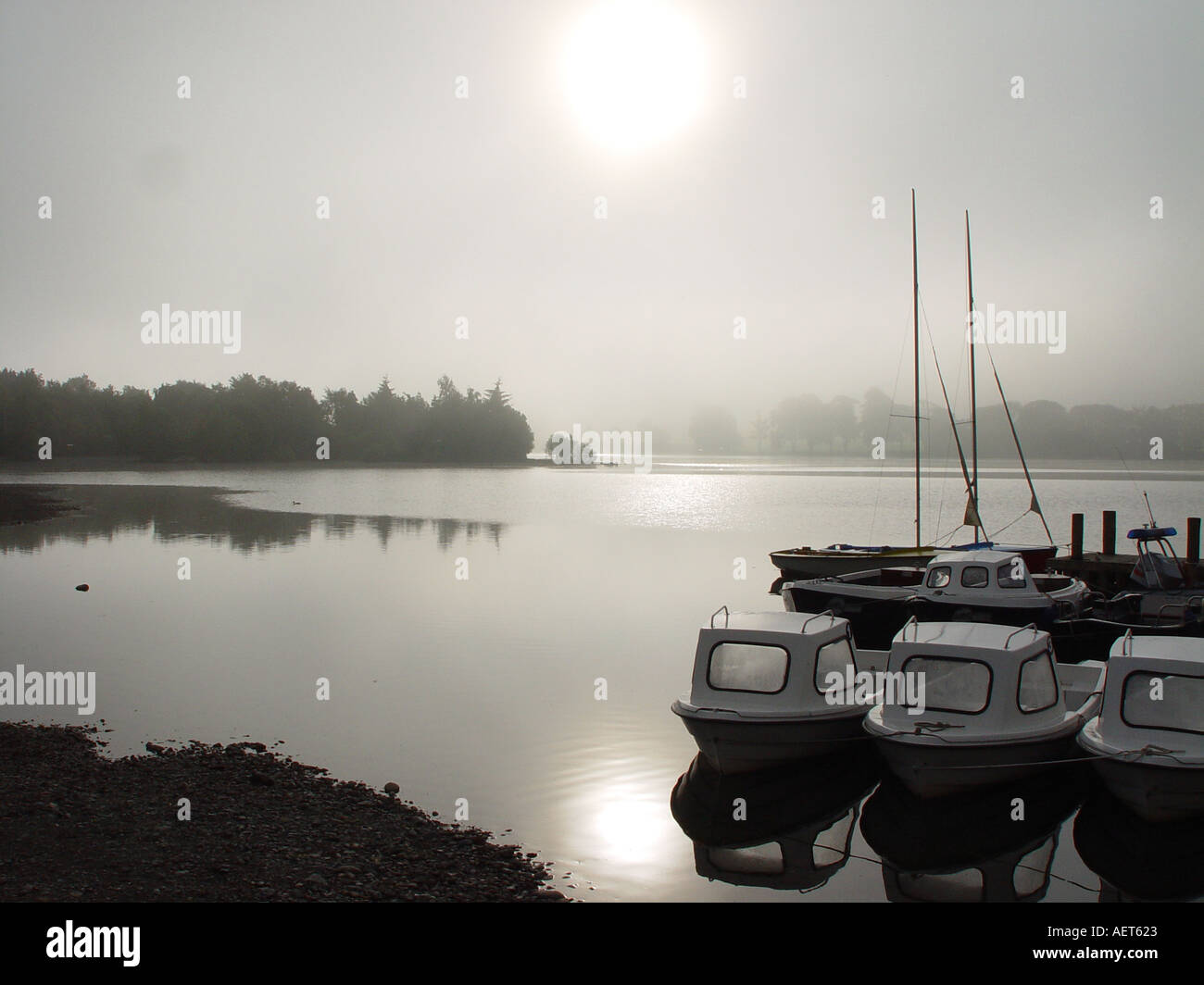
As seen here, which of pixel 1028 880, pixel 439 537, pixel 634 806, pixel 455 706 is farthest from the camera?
pixel 439 537

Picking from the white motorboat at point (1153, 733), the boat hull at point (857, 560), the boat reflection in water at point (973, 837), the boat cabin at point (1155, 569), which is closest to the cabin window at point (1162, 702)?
the white motorboat at point (1153, 733)

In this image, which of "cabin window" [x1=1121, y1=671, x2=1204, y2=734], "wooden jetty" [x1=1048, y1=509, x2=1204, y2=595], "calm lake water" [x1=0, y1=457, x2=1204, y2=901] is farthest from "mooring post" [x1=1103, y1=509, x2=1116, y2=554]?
"cabin window" [x1=1121, y1=671, x2=1204, y2=734]

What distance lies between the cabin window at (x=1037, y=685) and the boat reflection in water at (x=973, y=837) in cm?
94

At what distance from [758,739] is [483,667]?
908 centimetres

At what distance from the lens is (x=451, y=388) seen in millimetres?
191625

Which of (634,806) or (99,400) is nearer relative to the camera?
(634,806)

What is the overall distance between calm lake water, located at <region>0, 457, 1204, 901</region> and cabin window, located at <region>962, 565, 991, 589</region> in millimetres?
6824

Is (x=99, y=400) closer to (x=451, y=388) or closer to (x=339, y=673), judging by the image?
(x=451, y=388)

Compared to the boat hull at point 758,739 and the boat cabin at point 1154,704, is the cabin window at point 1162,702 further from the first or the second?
the boat hull at point 758,739

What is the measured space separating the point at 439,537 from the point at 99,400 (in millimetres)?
112700

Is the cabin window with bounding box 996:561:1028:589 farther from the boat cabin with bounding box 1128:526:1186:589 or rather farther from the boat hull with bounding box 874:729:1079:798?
the boat hull with bounding box 874:729:1079:798

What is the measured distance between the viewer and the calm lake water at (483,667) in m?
10.7

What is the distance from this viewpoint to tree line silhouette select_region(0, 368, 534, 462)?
128 m
